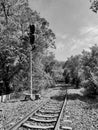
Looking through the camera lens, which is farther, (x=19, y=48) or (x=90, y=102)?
(x=19, y=48)

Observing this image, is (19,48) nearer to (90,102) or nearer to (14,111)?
(90,102)

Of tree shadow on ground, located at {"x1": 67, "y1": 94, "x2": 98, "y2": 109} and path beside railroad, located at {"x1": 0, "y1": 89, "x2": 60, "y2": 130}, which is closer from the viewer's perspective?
path beside railroad, located at {"x1": 0, "y1": 89, "x2": 60, "y2": 130}

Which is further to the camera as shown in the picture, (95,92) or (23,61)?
(23,61)

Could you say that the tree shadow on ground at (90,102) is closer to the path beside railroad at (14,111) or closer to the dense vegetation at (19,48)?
the path beside railroad at (14,111)

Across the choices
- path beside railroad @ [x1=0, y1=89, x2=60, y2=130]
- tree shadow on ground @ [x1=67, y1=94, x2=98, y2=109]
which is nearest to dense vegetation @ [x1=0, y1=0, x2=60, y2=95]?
tree shadow on ground @ [x1=67, y1=94, x2=98, y2=109]

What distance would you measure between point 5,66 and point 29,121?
14347mm

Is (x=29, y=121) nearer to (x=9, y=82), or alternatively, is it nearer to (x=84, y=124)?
(x=84, y=124)

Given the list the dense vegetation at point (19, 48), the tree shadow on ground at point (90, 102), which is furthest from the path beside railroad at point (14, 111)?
the dense vegetation at point (19, 48)

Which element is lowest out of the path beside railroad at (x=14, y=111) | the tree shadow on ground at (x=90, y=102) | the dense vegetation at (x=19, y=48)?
the tree shadow on ground at (x=90, y=102)

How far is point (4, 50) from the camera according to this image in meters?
16.7

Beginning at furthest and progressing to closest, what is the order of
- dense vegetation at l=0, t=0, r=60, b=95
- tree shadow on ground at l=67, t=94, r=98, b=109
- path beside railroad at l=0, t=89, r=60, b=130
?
dense vegetation at l=0, t=0, r=60, b=95, tree shadow on ground at l=67, t=94, r=98, b=109, path beside railroad at l=0, t=89, r=60, b=130

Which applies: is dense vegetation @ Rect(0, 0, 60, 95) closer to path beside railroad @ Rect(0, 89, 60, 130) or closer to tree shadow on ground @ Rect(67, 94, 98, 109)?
tree shadow on ground @ Rect(67, 94, 98, 109)

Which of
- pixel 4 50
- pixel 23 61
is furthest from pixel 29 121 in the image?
pixel 23 61

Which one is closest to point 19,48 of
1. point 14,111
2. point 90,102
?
point 90,102
